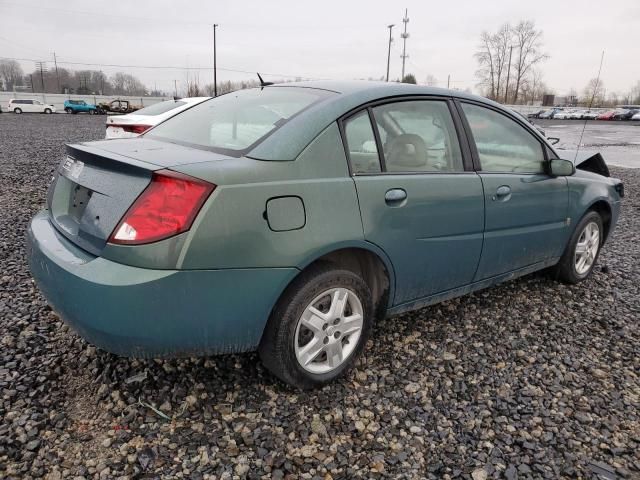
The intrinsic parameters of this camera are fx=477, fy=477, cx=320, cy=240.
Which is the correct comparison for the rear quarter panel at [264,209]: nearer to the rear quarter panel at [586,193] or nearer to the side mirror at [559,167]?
the side mirror at [559,167]

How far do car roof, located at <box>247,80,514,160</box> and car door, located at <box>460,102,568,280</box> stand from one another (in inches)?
15.4

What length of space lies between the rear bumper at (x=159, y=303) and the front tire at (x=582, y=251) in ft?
9.03

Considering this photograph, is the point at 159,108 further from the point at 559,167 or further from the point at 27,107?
the point at 27,107

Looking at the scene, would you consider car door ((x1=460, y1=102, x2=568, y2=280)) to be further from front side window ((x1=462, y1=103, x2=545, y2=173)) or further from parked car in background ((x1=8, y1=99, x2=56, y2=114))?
parked car in background ((x1=8, y1=99, x2=56, y2=114))

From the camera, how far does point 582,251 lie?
3.99 m

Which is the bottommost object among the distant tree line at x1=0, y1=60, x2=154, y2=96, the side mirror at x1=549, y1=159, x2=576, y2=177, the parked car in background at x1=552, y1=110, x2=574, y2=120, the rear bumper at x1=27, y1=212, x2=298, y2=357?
the rear bumper at x1=27, y1=212, x2=298, y2=357

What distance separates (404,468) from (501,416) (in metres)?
0.63

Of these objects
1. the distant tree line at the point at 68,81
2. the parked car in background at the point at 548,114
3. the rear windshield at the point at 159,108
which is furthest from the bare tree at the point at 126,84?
the rear windshield at the point at 159,108

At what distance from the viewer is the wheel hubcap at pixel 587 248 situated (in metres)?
3.96

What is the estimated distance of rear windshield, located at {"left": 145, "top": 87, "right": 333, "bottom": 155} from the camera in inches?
92.4

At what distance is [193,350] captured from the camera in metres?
2.01

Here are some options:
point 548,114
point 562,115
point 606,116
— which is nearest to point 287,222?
point 562,115

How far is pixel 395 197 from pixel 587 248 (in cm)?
248

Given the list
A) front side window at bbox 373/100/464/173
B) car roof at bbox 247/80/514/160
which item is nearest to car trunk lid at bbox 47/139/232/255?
car roof at bbox 247/80/514/160
